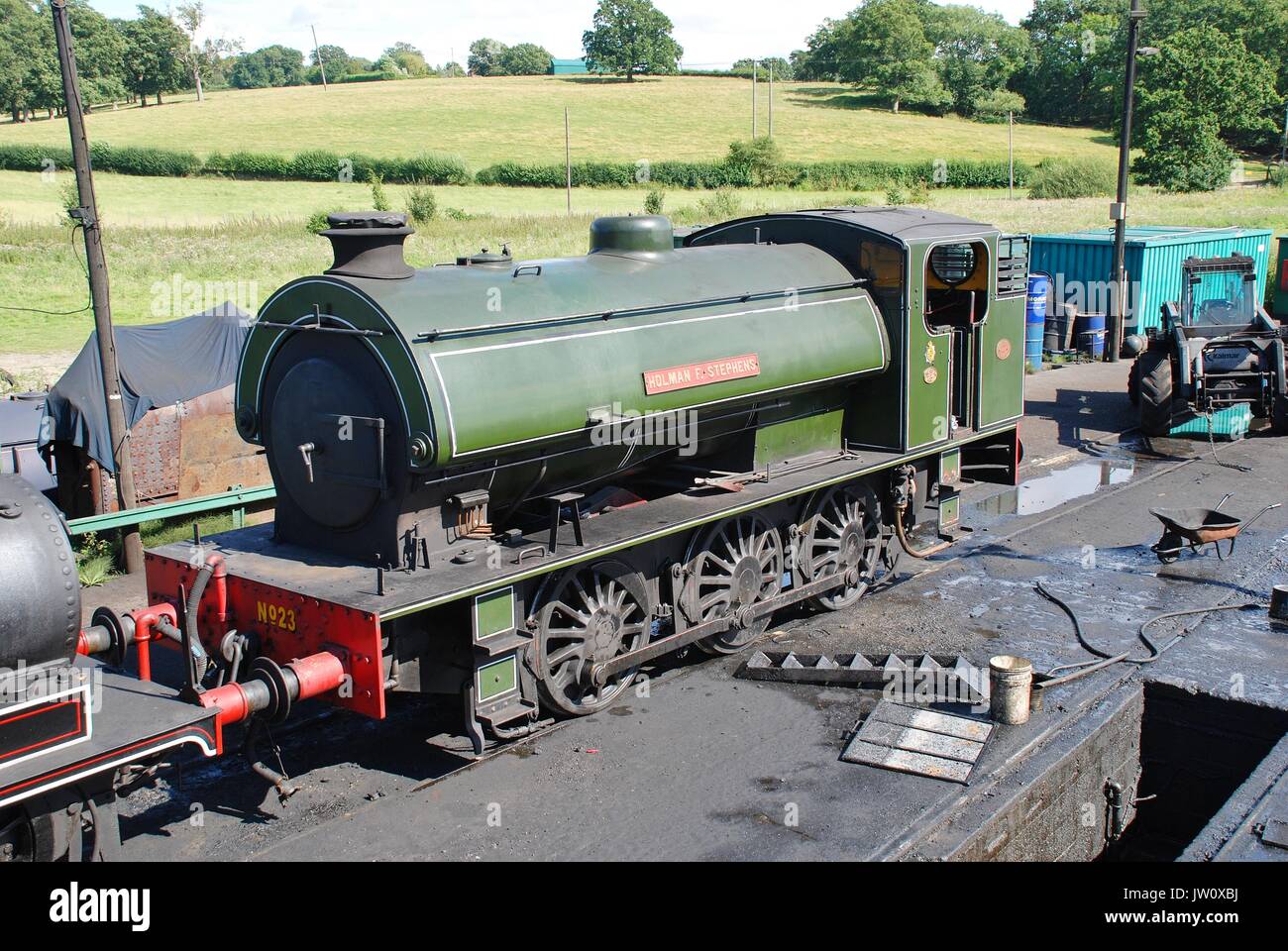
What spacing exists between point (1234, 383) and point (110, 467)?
14054mm

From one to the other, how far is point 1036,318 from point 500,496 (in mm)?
15559

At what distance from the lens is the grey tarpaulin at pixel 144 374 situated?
36.5 feet

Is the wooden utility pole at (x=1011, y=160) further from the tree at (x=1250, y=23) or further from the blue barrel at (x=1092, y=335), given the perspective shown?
the blue barrel at (x=1092, y=335)

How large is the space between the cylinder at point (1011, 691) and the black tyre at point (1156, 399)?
366 inches

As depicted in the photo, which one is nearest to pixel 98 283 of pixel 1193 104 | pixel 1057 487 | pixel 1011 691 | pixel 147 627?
pixel 147 627

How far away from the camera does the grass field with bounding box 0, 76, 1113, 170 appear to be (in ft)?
183

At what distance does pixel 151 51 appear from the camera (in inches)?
2547

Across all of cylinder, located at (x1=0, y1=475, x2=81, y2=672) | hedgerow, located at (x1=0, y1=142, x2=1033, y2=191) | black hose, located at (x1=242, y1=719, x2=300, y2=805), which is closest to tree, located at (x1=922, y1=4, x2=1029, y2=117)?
hedgerow, located at (x1=0, y1=142, x2=1033, y2=191)

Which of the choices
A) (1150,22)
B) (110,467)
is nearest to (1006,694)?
(110,467)

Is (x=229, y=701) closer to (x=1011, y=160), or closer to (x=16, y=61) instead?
(x=1011, y=160)

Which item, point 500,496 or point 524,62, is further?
point 524,62

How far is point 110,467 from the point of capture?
1088cm

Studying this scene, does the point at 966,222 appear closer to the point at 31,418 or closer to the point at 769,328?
the point at 769,328
